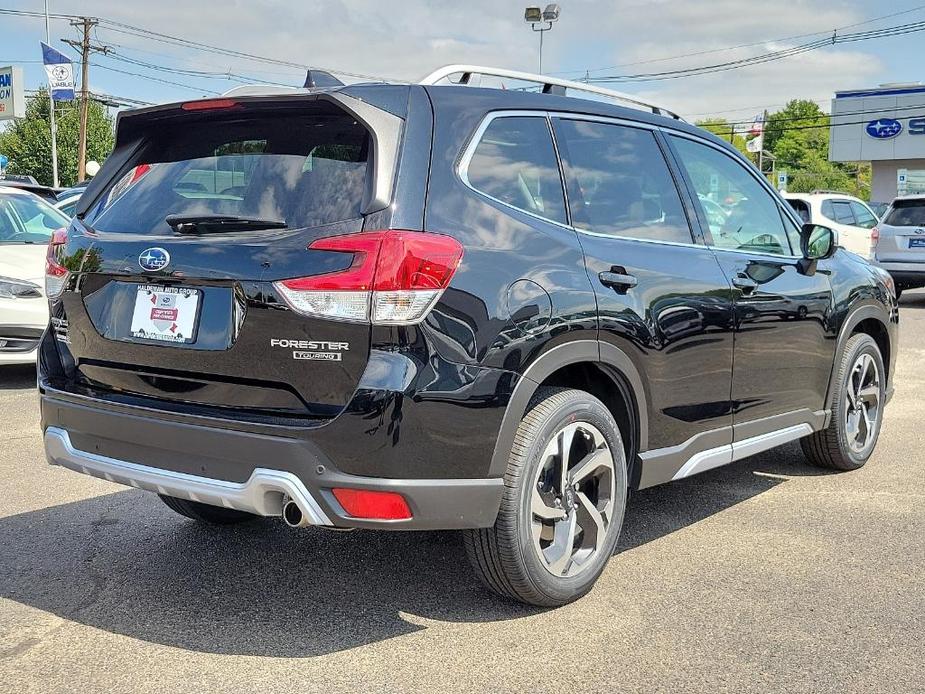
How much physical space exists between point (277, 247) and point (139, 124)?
106 centimetres

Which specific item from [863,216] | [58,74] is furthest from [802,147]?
[863,216]

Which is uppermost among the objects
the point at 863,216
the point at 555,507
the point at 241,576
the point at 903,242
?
the point at 863,216

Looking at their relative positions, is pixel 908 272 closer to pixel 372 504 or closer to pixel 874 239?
pixel 874 239

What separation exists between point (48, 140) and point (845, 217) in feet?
229

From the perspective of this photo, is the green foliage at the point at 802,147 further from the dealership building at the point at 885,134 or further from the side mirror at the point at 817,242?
the side mirror at the point at 817,242

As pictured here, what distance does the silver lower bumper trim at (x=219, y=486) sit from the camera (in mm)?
3041

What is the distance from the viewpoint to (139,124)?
3.79 metres

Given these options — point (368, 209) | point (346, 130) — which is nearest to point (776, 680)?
point (368, 209)

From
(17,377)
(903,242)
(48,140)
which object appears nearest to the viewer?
(17,377)

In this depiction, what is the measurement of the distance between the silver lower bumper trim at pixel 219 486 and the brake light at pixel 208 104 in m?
1.23

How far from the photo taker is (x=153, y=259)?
3342 millimetres

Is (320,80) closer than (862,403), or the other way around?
(320,80)

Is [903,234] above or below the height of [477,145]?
above

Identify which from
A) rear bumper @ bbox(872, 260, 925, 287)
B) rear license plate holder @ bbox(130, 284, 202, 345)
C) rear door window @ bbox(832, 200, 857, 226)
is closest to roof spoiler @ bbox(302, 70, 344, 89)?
rear license plate holder @ bbox(130, 284, 202, 345)
